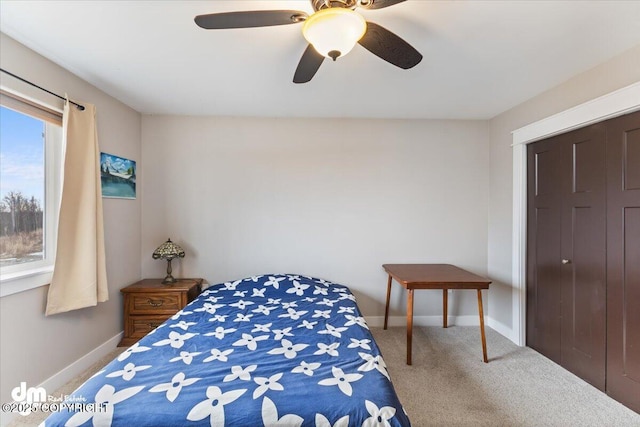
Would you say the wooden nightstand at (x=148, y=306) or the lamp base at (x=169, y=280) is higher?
the lamp base at (x=169, y=280)

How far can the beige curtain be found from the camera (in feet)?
6.79

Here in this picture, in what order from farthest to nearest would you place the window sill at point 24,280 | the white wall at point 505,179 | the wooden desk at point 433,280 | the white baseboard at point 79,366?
the wooden desk at point 433,280, the white wall at point 505,179, the white baseboard at point 79,366, the window sill at point 24,280

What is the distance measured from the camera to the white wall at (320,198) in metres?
3.16

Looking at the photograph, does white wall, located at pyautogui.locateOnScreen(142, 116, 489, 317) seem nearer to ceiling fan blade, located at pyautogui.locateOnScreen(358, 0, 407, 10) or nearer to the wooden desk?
the wooden desk

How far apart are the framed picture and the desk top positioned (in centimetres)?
276

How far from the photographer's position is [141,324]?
275cm

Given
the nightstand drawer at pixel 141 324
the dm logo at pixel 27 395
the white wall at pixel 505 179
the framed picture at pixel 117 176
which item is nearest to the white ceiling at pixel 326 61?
the white wall at pixel 505 179

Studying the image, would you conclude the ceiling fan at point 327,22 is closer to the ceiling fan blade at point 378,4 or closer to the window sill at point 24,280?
the ceiling fan blade at point 378,4

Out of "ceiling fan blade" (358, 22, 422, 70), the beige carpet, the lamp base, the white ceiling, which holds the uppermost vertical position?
the white ceiling

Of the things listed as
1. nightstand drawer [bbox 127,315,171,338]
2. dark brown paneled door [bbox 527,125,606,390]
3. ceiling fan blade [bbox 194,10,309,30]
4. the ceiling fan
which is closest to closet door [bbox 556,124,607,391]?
dark brown paneled door [bbox 527,125,606,390]

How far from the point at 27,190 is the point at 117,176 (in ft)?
2.57

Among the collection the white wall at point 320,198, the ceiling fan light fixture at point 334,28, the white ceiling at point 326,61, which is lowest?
the white wall at point 320,198

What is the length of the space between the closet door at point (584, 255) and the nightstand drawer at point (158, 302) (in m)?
3.41

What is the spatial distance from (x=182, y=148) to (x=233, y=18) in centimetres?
224
